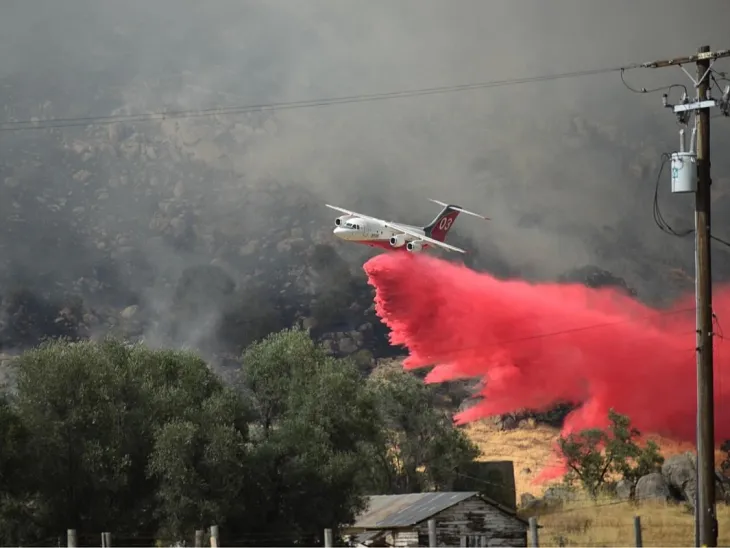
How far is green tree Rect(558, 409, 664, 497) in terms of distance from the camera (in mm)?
78938

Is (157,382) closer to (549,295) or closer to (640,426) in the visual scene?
(640,426)

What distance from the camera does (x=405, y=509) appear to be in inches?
2378

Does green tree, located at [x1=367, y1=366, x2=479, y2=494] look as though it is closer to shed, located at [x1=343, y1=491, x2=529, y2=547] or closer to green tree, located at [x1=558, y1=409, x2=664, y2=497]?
green tree, located at [x1=558, y1=409, x2=664, y2=497]

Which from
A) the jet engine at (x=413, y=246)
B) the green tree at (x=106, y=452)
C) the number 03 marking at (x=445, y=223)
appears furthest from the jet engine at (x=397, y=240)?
the green tree at (x=106, y=452)

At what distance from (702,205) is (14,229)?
11148 centimetres

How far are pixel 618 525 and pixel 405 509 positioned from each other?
12000mm

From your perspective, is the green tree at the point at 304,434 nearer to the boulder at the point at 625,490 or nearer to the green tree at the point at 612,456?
the boulder at the point at 625,490

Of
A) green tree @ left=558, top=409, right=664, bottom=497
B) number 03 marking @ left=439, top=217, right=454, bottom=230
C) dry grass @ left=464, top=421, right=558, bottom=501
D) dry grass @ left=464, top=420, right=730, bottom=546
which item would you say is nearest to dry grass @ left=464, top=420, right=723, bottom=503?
dry grass @ left=464, top=421, right=558, bottom=501

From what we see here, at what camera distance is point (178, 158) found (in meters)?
138

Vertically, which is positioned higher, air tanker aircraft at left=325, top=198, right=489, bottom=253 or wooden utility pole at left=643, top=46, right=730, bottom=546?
air tanker aircraft at left=325, top=198, right=489, bottom=253

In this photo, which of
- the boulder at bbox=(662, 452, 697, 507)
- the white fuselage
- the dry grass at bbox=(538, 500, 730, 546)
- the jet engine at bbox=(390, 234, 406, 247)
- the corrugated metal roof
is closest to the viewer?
the corrugated metal roof

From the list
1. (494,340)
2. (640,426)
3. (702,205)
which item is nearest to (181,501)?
(702,205)

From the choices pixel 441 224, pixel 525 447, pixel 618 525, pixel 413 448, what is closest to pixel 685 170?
pixel 618 525

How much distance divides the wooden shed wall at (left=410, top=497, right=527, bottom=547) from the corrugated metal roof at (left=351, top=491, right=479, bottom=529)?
1.49 feet
